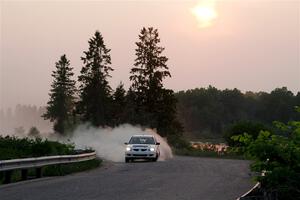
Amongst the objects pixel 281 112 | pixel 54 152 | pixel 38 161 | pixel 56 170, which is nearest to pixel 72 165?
pixel 54 152

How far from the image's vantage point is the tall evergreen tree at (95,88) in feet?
311

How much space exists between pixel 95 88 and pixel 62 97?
20703 millimetres

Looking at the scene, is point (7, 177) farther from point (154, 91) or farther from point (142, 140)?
point (154, 91)

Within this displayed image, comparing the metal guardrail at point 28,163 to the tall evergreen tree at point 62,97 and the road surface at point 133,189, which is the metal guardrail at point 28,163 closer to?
the road surface at point 133,189

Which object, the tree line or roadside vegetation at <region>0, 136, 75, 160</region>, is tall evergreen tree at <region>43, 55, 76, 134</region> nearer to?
the tree line

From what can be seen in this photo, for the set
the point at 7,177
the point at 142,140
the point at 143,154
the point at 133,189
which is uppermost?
the point at 142,140

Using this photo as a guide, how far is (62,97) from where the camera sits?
11406cm

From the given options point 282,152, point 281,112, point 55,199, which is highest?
point 281,112

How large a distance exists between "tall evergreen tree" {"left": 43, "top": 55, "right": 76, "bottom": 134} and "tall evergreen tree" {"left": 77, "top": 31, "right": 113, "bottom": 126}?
56.4ft

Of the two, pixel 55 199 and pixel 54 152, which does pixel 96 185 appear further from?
pixel 54 152

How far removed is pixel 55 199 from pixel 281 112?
167380 millimetres

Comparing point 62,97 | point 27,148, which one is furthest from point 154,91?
point 27,148

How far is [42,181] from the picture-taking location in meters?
20.7

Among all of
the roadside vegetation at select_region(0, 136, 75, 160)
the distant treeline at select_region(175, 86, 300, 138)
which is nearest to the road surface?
the roadside vegetation at select_region(0, 136, 75, 160)
